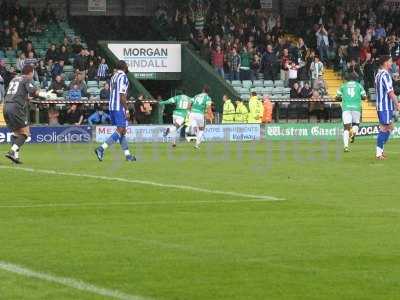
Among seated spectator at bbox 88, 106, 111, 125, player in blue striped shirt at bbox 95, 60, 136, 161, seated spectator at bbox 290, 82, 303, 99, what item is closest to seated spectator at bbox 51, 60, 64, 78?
seated spectator at bbox 88, 106, 111, 125

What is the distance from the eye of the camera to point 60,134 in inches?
1629

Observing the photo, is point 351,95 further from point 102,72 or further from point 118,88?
point 102,72

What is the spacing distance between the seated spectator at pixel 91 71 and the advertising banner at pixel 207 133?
163 inches

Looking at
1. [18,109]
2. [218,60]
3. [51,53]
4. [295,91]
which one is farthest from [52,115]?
[18,109]

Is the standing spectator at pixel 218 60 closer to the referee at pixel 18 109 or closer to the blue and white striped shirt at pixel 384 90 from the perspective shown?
the blue and white striped shirt at pixel 384 90

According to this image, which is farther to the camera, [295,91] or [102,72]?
[295,91]

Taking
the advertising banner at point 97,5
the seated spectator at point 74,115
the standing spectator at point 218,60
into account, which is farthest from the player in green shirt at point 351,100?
the advertising banner at point 97,5

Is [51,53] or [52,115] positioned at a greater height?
[51,53]

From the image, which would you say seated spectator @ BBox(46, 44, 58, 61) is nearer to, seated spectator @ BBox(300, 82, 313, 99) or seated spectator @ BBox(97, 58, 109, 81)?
seated spectator @ BBox(97, 58, 109, 81)

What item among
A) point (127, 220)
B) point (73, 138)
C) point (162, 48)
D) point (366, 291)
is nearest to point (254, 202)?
point (127, 220)

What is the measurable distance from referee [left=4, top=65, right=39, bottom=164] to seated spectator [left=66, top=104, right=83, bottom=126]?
17533 mm

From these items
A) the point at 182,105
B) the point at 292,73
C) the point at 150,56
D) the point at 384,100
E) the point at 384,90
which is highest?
the point at 150,56

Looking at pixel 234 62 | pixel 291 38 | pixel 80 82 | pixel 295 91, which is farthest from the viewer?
pixel 291 38

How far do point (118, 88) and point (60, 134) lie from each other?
1399 centimetres
